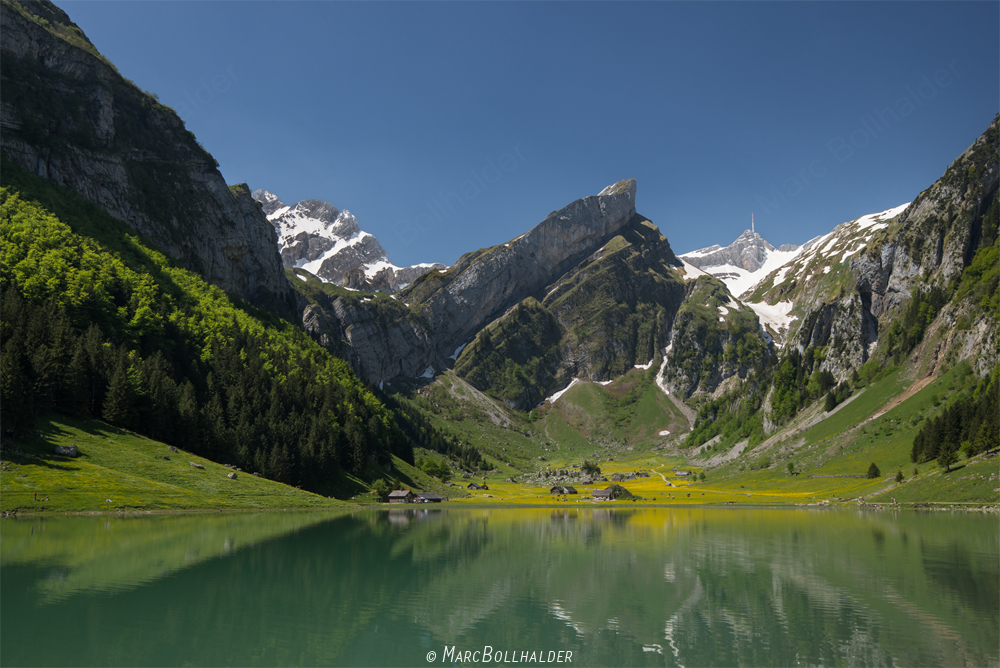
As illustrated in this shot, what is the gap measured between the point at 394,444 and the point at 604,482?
74255 mm

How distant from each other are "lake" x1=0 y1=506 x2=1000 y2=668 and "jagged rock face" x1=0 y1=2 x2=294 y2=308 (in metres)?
126

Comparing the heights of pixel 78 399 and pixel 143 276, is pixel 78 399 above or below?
below

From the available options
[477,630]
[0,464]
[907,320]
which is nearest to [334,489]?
[0,464]

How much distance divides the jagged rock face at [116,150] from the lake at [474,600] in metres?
126

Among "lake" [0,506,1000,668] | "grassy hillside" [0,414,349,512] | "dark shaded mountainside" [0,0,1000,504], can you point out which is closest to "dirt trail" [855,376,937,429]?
"dark shaded mountainside" [0,0,1000,504]

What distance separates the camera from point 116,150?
495ft

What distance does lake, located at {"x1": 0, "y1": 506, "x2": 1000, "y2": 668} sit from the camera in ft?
59.6

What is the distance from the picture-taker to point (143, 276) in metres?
111

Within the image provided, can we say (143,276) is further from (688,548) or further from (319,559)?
(688,548)

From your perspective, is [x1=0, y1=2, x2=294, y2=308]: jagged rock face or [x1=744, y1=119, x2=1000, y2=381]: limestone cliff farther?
[x1=0, y1=2, x2=294, y2=308]: jagged rock face

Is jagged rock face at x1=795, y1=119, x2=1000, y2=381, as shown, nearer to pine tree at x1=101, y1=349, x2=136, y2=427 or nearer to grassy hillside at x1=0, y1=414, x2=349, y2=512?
grassy hillside at x1=0, y1=414, x2=349, y2=512

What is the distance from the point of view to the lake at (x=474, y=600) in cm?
1817

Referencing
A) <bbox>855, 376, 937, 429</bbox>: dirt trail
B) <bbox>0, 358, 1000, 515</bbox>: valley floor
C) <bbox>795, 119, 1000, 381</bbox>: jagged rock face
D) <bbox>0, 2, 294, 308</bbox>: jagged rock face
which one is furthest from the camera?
<bbox>795, 119, 1000, 381</bbox>: jagged rock face

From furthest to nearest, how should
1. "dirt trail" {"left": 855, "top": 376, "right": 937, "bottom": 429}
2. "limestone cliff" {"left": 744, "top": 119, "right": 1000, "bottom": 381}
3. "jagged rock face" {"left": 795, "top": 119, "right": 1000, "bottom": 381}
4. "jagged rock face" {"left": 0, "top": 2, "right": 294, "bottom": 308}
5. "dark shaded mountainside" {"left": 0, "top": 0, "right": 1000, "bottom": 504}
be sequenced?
"jagged rock face" {"left": 795, "top": 119, "right": 1000, "bottom": 381}, "jagged rock face" {"left": 0, "top": 2, "right": 294, "bottom": 308}, "limestone cliff" {"left": 744, "top": 119, "right": 1000, "bottom": 381}, "dirt trail" {"left": 855, "top": 376, "right": 937, "bottom": 429}, "dark shaded mountainside" {"left": 0, "top": 0, "right": 1000, "bottom": 504}
